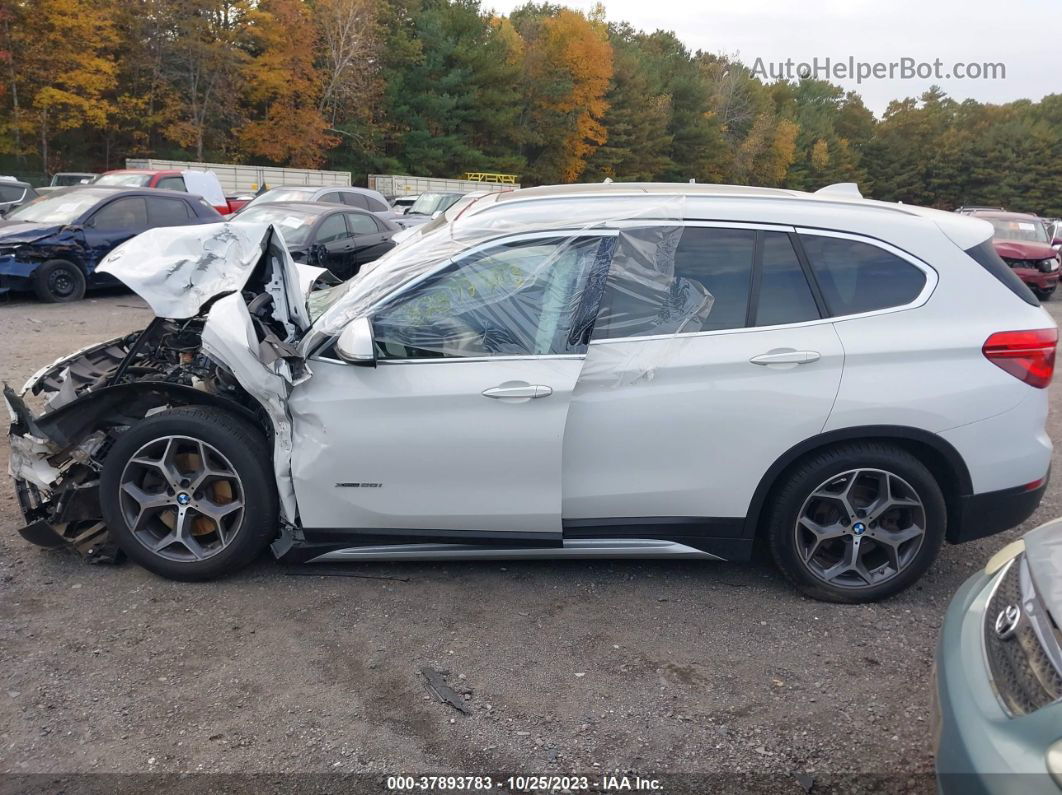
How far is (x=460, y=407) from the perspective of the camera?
11.5 ft

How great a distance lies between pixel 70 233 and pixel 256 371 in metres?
9.69

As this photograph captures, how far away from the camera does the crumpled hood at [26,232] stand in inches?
431

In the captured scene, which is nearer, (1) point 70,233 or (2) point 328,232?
(1) point 70,233

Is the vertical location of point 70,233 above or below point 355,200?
below

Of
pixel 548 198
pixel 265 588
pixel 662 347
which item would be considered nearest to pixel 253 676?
pixel 265 588


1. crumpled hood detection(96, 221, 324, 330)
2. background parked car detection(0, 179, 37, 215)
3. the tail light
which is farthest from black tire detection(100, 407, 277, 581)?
background parked car detection(0, 179, 37, 215)

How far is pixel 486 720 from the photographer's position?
2916 millimetres

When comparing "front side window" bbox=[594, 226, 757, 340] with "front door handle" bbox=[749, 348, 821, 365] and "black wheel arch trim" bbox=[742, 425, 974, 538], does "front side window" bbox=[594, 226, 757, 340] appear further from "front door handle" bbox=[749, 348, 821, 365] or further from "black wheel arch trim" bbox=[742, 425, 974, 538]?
"black wheel arch trim" bbox=[742, 425, 974, 538]

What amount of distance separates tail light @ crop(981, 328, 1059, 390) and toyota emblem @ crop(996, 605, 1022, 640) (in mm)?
1585

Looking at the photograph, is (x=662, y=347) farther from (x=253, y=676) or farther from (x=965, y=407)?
(x=253, y=676)

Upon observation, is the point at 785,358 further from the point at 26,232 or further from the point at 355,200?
the point at 355,200

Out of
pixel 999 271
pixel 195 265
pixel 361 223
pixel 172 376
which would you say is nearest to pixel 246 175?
pixel 361 223

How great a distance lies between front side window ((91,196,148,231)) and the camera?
11.7 meters

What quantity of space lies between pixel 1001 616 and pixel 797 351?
148cm
